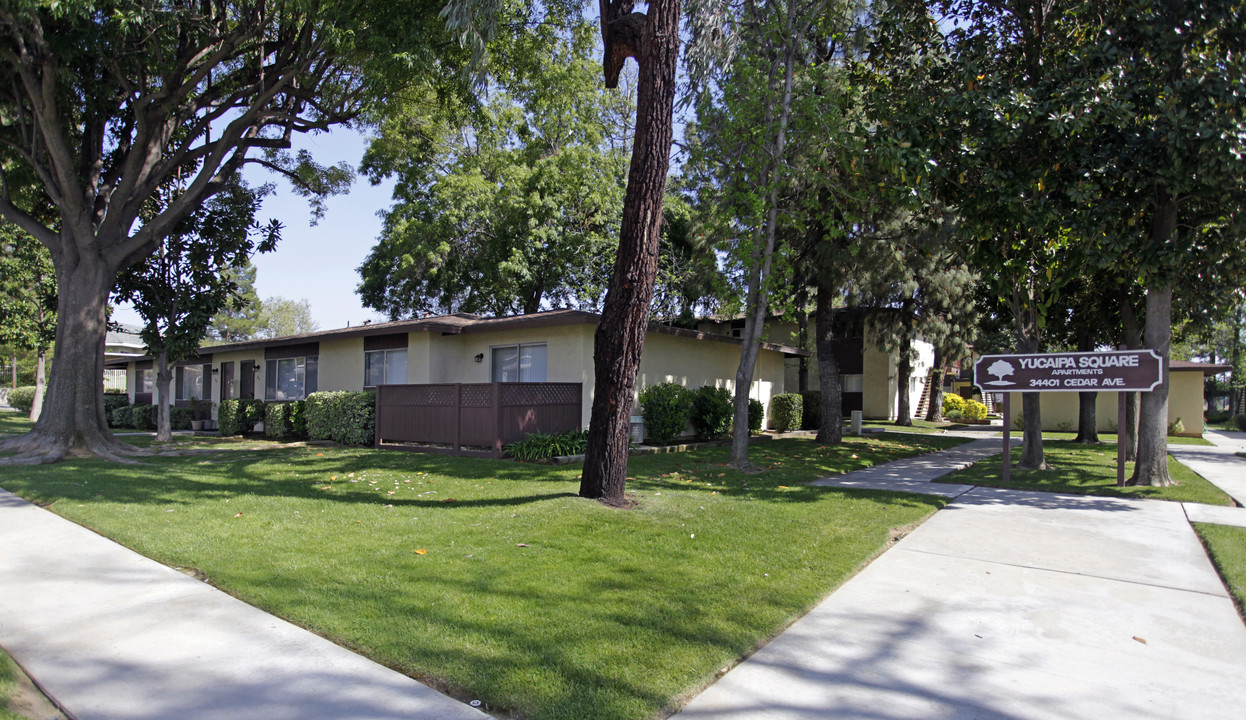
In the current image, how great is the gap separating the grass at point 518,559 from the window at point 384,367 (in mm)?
6822

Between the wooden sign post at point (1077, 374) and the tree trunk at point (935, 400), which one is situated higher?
the wooden sign post at point (1077, 374)

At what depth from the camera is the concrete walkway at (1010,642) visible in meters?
3.46

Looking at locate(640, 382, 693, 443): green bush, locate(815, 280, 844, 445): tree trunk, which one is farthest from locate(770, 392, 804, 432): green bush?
locate(640, 382, 693, 443): green bush

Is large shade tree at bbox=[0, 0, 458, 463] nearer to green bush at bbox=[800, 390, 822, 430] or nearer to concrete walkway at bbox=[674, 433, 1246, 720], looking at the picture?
concrete walkway at bbox=[674, 433, 1246, 720]

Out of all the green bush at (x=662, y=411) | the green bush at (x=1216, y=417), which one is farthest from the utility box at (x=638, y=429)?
the green bush at (x=1216, y=417)

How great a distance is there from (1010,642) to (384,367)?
1658cm

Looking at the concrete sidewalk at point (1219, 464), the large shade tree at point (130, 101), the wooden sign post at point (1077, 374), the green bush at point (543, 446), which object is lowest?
the concrete sidewalk at point (1219, 464)

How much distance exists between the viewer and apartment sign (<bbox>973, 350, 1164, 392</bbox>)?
9969 millimetres

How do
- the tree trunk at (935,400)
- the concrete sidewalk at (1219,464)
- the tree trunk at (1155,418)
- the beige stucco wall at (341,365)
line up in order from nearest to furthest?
the tree trunk at (1155,418) → the concrete sidewalk at (1219,464) → the beige stucco wall at (341,365) → the tree trunk at (935,400)

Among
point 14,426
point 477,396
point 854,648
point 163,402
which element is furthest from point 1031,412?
point 14,426

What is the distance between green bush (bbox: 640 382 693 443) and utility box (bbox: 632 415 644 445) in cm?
20

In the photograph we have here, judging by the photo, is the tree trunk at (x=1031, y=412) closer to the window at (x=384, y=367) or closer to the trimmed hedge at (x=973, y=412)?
the window at (x=384, y=367)

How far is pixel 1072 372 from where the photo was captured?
34.5 feet

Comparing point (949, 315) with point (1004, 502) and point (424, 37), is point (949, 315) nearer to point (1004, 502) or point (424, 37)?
point (1004, 502)
